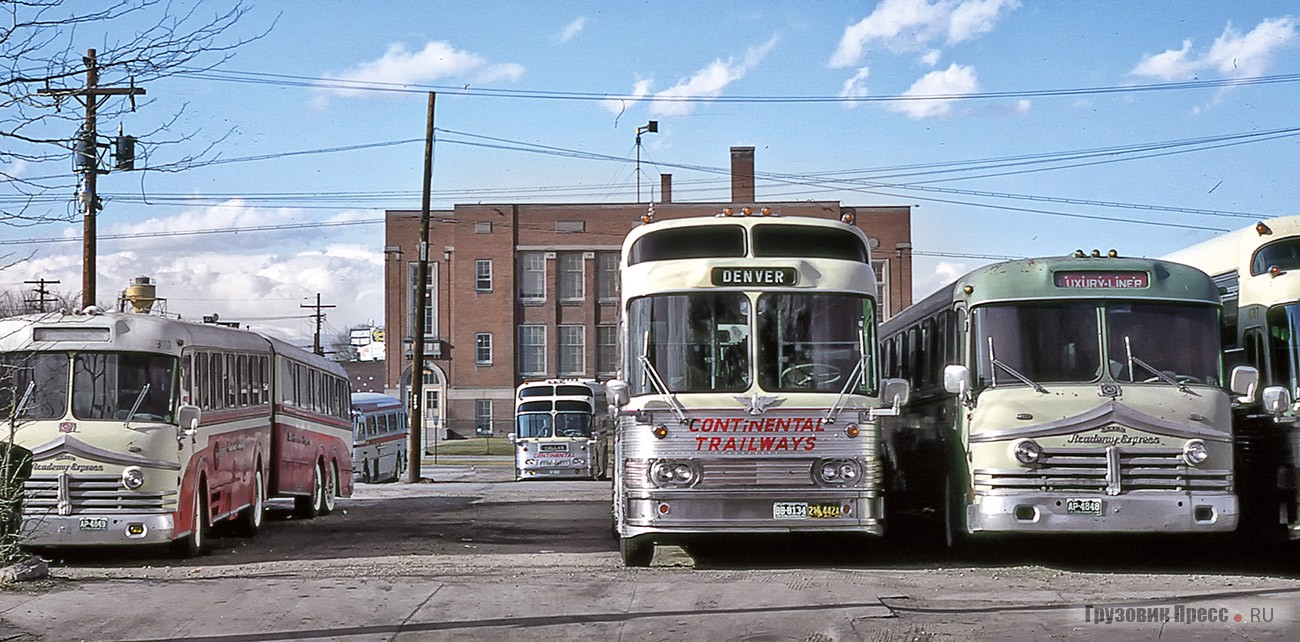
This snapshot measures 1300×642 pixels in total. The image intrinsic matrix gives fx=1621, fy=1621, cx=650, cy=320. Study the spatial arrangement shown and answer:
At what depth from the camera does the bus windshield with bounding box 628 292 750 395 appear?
14.4 metres

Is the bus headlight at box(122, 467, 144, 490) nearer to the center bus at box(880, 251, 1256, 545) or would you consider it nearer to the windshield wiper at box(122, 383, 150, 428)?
the windshield wiper at box(122, 383, 150, 428)

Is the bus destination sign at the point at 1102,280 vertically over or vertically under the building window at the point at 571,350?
under

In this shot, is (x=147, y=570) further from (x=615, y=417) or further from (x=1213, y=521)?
(x=1213, y=521)

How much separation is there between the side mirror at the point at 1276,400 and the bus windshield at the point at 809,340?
135 inches

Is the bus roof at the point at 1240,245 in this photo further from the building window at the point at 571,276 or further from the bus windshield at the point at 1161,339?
the building window at the point at 571,276

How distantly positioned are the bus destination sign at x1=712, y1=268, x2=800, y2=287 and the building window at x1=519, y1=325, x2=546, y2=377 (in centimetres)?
5868

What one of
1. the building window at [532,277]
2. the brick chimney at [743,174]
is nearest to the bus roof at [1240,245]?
the brick chimney at [743,174]

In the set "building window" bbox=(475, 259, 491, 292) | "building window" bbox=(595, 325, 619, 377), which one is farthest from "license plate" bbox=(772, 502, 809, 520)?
"building window" bbox=(475, 259, 491, 292)

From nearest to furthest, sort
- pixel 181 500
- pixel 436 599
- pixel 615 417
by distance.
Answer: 1. pixel 436 599
2. pixel 615 417
3. pixel 181 500

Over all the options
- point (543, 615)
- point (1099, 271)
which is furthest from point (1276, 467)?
point (543, 615)

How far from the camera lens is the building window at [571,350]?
7294 cm

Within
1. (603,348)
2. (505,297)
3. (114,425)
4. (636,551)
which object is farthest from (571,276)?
(636,551)

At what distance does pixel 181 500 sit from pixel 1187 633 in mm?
10741

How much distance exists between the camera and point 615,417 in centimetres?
1550
